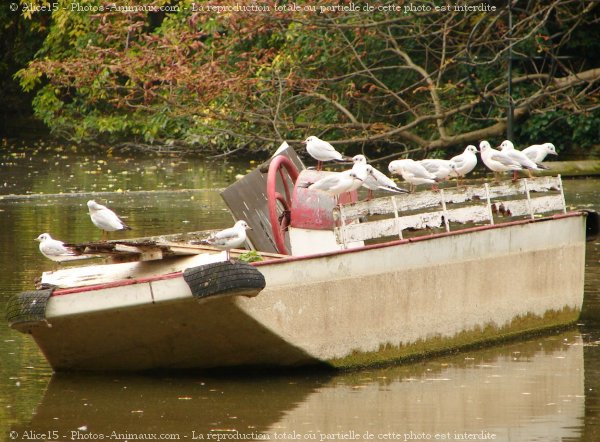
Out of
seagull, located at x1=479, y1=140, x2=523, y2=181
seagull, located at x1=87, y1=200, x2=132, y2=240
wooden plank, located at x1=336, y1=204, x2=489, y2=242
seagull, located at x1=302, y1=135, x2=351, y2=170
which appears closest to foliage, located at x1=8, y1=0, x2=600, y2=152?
seagull, located at x1=479, y1=140, x2=523, y2=181

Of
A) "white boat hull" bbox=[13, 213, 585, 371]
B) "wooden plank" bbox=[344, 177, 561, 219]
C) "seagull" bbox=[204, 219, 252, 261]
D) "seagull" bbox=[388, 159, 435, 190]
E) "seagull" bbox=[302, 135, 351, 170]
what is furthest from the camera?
"seagull" bbox=[302, 135, 351, 170]

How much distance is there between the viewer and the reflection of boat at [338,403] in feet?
24.9

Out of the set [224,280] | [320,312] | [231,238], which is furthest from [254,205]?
[224,280]

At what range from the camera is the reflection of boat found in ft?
24.9

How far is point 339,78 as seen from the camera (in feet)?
79.1

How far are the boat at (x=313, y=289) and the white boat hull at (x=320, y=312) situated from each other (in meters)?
0.01

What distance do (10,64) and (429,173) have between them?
96.5 feet

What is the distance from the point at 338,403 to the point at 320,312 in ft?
2.61

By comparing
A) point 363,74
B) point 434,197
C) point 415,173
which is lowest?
point 434,197

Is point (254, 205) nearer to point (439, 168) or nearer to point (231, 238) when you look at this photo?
point (231, 238)

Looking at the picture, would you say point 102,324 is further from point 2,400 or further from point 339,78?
point 339,78

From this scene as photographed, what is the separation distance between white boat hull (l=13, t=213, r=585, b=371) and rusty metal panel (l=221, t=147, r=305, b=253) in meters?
1.67

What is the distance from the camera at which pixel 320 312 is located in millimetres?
8781

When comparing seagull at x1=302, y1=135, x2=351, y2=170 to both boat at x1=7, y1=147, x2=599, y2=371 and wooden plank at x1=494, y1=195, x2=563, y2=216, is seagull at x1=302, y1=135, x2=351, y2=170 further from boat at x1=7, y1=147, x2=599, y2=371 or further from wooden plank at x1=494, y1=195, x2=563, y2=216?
wooden plank at x1=494, y1=195, x2=563, y2=216
